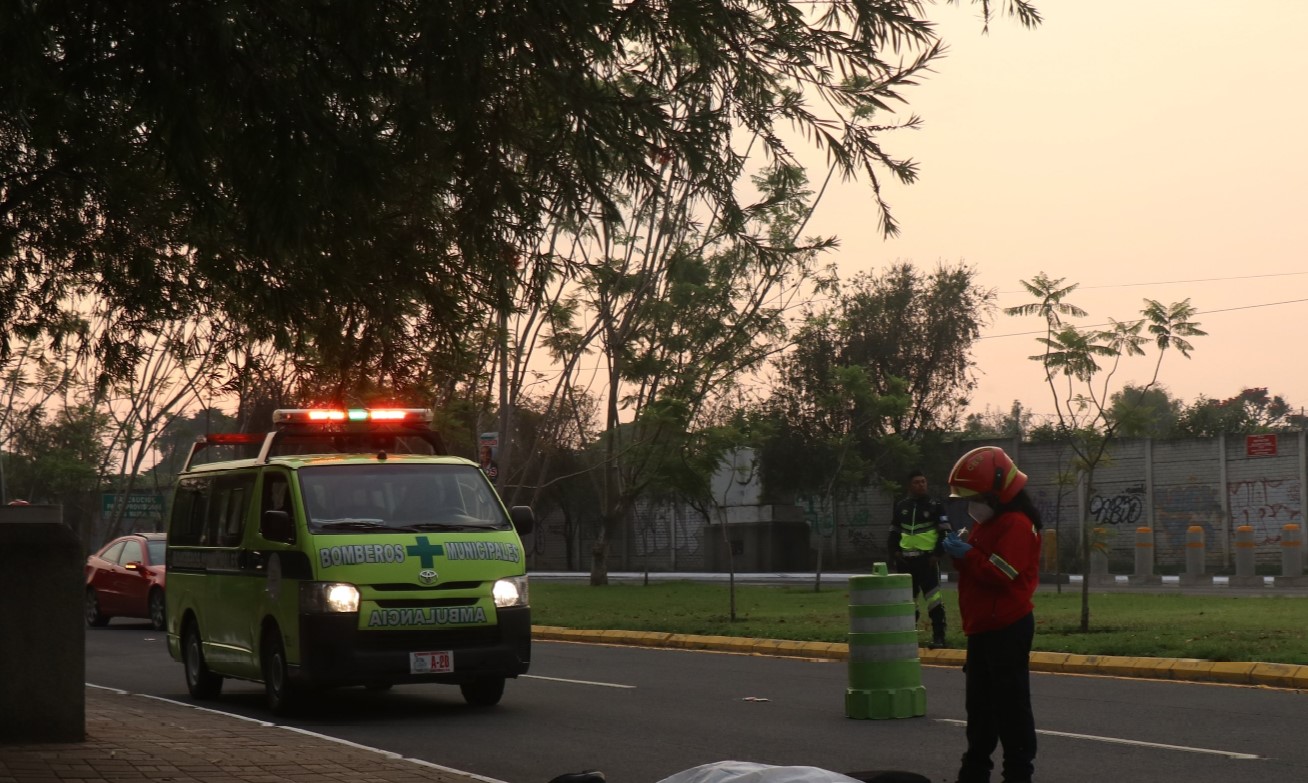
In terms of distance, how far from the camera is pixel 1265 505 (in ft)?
131

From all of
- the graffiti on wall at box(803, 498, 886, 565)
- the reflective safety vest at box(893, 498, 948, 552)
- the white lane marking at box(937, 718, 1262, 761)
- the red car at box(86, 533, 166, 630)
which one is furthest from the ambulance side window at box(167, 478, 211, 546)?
the graffiti on wall at box(803, 498, 886, 565)

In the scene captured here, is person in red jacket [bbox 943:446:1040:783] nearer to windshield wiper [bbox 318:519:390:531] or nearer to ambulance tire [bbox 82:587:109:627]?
windshield wiper [bbox 318:519:390:531]

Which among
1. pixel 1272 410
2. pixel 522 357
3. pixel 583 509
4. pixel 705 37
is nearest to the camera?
pixel 705 37

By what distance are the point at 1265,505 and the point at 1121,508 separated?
4.32 meters

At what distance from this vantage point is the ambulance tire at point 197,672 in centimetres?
1494

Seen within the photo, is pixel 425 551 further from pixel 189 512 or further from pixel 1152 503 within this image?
pixel 1152 503

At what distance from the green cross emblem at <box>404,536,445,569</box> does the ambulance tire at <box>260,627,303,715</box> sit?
4.38 feet

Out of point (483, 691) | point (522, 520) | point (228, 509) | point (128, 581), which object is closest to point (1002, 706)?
point (522, 520)

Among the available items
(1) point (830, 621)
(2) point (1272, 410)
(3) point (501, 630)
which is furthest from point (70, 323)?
(2) point (1272, 410)

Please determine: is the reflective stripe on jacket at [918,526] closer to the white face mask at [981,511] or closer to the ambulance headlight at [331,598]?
the ambulance headlight at [331,598]

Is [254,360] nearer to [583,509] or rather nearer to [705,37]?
[705,37]

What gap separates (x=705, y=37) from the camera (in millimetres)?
7414

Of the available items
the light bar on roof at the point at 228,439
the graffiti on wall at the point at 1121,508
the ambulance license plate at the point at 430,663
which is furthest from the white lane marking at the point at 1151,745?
the graffiti on wall at the point at 1121,508

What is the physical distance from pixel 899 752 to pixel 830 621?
1163 cm
